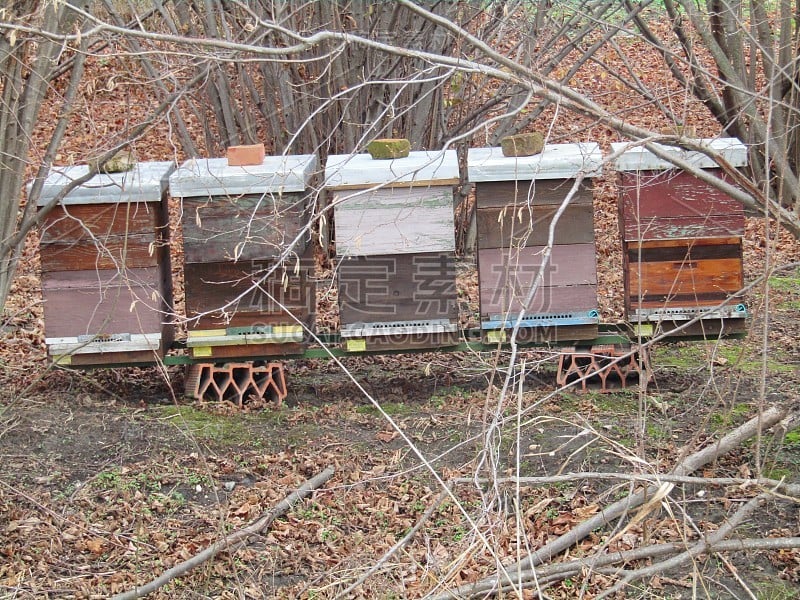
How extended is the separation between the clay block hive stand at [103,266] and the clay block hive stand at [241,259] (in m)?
0.21

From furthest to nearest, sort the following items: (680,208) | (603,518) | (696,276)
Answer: (696,276) < (680,208) < (603,518)

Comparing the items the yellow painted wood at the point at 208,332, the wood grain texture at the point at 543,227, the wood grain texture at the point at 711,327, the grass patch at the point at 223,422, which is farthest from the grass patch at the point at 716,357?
the yellow painted wood at the point at 208,332

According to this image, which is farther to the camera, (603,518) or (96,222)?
(96,222)

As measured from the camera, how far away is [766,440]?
195 inches

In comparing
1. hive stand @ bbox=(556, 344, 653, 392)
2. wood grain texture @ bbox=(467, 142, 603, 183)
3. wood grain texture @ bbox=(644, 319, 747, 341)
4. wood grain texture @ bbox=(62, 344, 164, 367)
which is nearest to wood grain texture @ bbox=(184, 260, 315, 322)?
wood grain texture @ bbox=(62, 344, 164, 367)

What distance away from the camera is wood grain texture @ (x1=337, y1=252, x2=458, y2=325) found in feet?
18.7

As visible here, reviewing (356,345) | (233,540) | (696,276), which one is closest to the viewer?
(233,540)

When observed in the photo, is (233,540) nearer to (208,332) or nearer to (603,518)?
(603,518)

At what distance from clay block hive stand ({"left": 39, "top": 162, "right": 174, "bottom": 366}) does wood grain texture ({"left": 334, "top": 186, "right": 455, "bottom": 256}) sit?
1.13 m

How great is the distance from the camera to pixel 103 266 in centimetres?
566

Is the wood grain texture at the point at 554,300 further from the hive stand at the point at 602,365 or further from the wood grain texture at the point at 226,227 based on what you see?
the wood grain texture at the point at 226,227

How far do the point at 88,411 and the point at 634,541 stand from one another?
11.1ft

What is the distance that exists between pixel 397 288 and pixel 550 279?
3.03ft

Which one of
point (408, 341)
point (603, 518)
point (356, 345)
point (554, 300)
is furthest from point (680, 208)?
point (603, 518)
